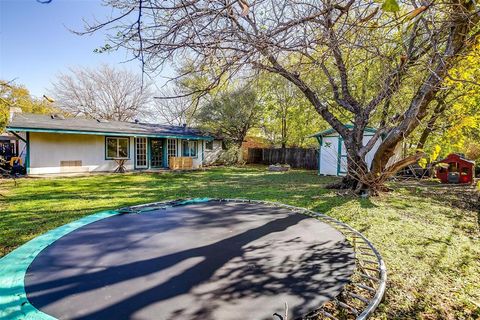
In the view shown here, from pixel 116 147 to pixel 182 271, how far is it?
11637 mm

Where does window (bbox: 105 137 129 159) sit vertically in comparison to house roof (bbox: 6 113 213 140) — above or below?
below

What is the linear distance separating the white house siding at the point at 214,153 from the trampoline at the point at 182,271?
12444 mm

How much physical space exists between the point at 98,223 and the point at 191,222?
4.28 feet

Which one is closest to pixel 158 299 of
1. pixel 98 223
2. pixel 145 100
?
pixel 98 223

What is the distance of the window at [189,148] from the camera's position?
14.8 meters

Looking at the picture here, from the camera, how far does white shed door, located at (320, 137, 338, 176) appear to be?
36.4 feet

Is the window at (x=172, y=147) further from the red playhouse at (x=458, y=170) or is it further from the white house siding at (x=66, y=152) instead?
the red playhouse at (x=458, y=170)

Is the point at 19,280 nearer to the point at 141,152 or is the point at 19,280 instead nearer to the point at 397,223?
the point at 397,223

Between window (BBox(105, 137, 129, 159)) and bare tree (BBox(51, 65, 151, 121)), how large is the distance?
27.0 ft

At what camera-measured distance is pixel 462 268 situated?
2760mm

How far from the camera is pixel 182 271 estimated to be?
217 cm

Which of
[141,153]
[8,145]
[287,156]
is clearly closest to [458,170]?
[287,156]

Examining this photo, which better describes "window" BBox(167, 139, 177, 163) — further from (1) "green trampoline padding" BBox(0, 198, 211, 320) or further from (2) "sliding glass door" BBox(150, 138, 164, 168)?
(1) "green trampoline padding" BBox(0, 198, 211, 320)

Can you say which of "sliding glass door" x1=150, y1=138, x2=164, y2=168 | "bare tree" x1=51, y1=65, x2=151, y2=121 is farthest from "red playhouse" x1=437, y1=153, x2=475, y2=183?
"bare tree" x1=51, y1=65, x2=151, y2=121
